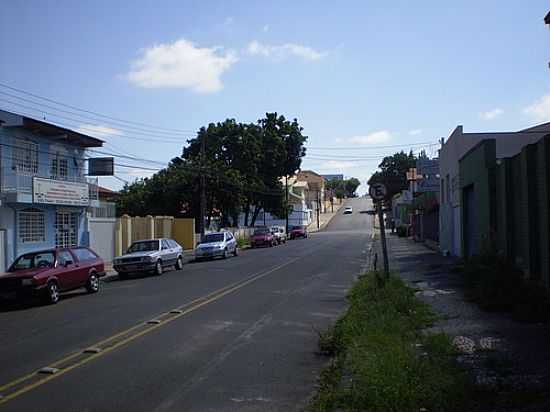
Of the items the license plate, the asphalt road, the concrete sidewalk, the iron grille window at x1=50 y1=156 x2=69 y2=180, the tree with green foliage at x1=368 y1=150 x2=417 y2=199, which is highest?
the tree with green foliage at x1=368 y1=150 x2=417 y2=199

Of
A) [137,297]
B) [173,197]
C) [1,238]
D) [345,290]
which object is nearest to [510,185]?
[345,290]

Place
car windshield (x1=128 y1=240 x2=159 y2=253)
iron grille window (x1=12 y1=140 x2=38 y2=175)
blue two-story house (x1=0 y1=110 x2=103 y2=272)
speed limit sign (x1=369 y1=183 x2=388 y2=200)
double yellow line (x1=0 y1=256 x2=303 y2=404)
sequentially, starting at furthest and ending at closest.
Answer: iron grille window (x1=12 y1=140 x2=38 y2=175)
car windshield (x1=128 y1=240 x2=159 y2=253)
blue two-story house (x1=0 y1=110 x2=103 y2=272)
speed limit sign (x1=369 y1=183 x2=388 y2=200)
double yellow line (x1=0 y1=256 x2=303 y2=404)

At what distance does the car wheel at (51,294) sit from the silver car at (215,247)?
62.3 ft

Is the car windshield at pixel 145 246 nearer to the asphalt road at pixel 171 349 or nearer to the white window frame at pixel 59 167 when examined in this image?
the white window frame at pixel 59 167

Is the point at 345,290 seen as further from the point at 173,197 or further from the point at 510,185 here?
the point at 173,197

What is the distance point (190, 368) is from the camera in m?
9.02

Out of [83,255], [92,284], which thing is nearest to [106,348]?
[92,284]

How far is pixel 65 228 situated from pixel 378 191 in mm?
21144

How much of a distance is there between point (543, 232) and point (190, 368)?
8.68 metres

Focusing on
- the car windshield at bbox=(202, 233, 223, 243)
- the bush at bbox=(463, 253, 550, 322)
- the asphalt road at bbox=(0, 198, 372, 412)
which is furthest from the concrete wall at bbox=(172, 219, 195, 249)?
the bush at bbox=(463, 253, 550, 322)

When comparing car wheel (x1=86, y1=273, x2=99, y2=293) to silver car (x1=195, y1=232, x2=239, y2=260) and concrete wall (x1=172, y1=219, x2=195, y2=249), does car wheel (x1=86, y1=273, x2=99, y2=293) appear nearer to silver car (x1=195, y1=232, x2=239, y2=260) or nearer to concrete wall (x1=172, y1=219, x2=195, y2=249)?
silver car (x1=195, y1=232, x2=239, y2=260)

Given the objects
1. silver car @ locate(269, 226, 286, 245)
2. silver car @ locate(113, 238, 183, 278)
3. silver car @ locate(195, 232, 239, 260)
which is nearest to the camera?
silver car @ locate(113, 238, 183, 278)

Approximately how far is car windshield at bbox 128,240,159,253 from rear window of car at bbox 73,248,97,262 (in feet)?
23.2

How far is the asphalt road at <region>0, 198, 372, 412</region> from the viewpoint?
7.52 metres
